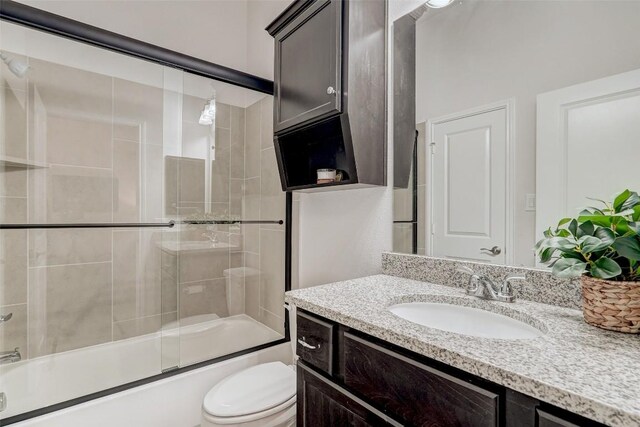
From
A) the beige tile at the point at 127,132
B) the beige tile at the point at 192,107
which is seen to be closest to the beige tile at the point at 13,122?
the beige tile at the point at 127,132

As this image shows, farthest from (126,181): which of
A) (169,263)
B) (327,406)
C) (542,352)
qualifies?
(542,352)

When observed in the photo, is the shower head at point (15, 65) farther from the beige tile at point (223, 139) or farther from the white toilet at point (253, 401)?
the white toilet at point (253, 401)

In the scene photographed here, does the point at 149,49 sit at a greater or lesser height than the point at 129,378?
greater

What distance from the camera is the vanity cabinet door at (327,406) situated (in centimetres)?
76

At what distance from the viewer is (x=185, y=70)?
174cm

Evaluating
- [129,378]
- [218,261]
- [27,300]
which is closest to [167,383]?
[129,378]

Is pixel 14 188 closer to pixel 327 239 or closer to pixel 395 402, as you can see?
pixel 327 239

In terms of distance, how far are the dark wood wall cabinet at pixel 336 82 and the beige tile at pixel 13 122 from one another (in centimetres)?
152

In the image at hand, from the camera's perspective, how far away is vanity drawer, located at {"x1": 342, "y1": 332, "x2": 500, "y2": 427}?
560 mm

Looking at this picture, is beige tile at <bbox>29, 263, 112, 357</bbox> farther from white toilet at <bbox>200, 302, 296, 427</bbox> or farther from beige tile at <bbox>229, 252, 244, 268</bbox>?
white toilet at <bbox>200, 302, 296, 427</bbox>

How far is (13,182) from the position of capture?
1.76 metres

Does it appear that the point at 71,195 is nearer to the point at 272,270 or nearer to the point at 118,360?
the point at 118,360

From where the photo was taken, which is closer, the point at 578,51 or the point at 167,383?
the point at 578,51

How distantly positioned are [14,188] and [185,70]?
119cm
